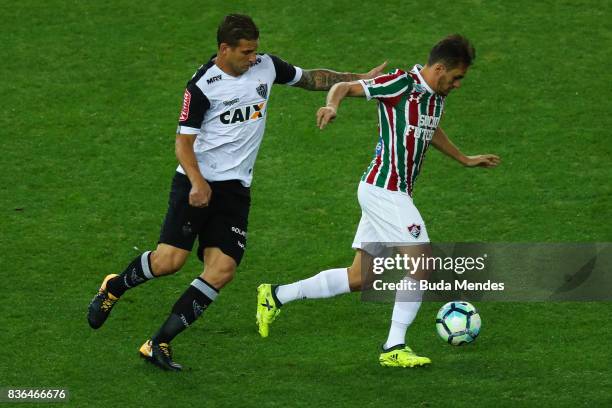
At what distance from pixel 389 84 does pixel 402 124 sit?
324 millimetres

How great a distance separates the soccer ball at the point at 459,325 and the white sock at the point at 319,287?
79 centimetres

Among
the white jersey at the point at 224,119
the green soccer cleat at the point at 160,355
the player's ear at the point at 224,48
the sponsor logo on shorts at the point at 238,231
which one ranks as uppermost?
the player's ear at the point at 224,48

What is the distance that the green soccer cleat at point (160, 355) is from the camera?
9516mm

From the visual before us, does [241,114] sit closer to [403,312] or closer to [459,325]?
[403,312]

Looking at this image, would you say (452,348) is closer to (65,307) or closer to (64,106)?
(65,307)

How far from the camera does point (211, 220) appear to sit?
9.72 meters

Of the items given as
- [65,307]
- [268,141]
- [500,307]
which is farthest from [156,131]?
[500,307]

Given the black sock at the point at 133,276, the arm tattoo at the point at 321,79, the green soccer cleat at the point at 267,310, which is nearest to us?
the black sock at the point at 133,276

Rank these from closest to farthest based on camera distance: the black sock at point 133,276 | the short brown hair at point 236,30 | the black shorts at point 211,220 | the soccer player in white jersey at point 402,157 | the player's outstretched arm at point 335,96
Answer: the player's outstretched arm at point 335,96
the short brown hair at point 236,30
the soccer player in white jersey at point 402,157
the black shorts at point 211,220
the black sock at point 133,276

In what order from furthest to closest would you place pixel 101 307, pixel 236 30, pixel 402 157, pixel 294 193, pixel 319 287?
1. pixel 294 193
2. pixel 319 287
3. pixel 101 307
4. pixel 402 157
5. pixel 236 30

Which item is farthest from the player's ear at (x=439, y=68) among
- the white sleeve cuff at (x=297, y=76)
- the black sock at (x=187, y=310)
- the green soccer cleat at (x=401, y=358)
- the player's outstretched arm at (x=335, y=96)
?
the black sock at (x=187, y=310)

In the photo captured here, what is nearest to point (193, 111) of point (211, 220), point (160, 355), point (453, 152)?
point (211, 220)

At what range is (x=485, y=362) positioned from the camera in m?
9.65

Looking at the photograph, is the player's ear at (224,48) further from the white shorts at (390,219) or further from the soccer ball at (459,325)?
the soccer ball at (459,325)
